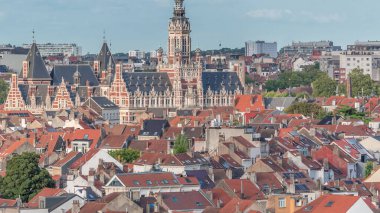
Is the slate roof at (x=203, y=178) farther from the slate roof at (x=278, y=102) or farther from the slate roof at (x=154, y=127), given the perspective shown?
the slate roof at (x=278, y=102)

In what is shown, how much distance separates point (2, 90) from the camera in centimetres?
17475

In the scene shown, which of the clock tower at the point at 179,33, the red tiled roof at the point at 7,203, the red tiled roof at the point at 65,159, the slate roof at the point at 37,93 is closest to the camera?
the red tiled roof at the point at 7,203

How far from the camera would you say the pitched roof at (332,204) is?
2292 inches

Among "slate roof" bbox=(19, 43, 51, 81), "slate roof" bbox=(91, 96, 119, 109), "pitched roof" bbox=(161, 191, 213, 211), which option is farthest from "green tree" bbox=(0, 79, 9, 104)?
"pitched roof" bbox=(161, 191, 213, 211)

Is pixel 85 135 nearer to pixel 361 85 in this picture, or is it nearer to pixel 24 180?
pixel 24 180

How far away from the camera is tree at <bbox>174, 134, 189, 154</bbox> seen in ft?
278

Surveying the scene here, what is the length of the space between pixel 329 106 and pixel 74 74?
2432 centimetres

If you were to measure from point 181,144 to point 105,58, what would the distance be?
72594 mm

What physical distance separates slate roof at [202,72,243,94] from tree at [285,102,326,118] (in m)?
17.8

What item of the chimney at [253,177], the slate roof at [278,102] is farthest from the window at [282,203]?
the slate roof at [278,102]

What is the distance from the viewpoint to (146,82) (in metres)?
144

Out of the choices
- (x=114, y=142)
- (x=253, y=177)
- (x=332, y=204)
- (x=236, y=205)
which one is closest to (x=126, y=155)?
(x=114, y=142)

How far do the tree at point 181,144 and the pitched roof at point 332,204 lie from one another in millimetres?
24319

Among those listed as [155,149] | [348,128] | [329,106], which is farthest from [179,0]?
[155,149]
